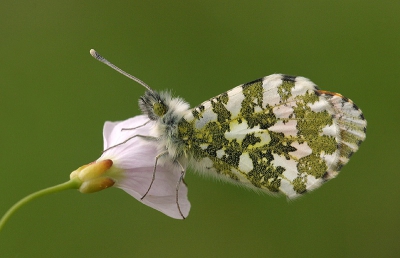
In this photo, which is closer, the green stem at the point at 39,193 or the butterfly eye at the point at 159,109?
the green stem at the point at 39,193

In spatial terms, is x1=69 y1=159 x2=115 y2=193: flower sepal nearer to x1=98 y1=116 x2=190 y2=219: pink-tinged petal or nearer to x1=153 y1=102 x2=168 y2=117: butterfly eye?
x1=98 y1=116 x2=190 y2=219: pink-tinged petal

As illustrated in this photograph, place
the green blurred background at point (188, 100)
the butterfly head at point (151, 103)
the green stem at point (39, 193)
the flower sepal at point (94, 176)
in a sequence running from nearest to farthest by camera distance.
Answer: the green stem at point (39, 193) < the flower sepal at point (94, 176) < the butterfly head at point (151, 103) < the green blurred background at point (188, 100)

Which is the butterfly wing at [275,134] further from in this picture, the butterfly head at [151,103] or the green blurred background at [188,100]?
the green blurred background at [188,100]

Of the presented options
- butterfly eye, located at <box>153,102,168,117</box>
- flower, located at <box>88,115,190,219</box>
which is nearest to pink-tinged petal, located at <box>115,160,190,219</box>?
flower, located at <box>88,115,190,219</box>

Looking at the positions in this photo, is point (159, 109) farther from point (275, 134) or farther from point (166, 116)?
point (275, 134)

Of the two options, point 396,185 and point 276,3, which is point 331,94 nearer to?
→ point 396,185

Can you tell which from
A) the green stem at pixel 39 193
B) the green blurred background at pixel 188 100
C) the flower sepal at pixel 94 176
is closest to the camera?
the green stem at pixel 39 193

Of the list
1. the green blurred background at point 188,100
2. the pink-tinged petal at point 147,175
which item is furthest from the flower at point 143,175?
the green blurred background at point 188,100
